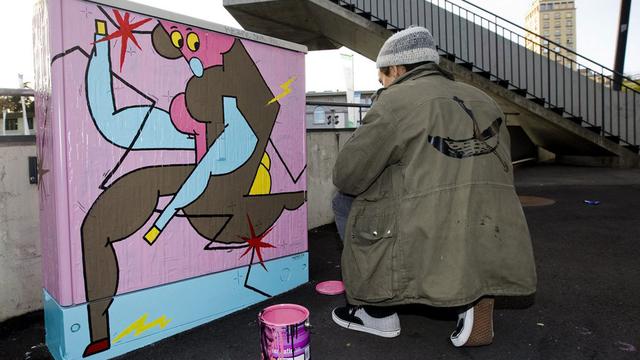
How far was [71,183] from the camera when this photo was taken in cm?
211

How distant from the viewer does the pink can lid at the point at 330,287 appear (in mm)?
3135

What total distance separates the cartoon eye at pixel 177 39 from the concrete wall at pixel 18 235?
1228 millimetres

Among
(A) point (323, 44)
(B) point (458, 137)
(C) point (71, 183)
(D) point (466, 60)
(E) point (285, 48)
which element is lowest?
(C) point (71, 183)

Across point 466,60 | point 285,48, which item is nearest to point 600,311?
point 285,48

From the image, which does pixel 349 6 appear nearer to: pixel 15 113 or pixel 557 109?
pixel 557 109

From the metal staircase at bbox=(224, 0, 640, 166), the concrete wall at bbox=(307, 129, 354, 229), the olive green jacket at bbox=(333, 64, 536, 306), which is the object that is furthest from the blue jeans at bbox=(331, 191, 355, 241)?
the metal staircase at bbox=(224, 0, 640, 166)

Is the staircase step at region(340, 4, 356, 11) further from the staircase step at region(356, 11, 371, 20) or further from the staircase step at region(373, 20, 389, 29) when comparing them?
the staircase step at region(373, 20, 389, 29)

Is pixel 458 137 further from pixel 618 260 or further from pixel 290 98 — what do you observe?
pixel 618 260

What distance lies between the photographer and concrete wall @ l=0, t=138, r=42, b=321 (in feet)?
8.82

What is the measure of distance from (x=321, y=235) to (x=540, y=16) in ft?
421

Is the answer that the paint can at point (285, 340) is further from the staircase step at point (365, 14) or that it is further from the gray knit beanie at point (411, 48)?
the staircase step at point (365, 14)

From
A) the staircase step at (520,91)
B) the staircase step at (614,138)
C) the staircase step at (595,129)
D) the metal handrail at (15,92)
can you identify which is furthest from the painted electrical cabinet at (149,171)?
the staircase step at (614,138)

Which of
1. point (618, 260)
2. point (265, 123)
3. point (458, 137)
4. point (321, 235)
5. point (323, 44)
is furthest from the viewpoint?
point (323, 44)

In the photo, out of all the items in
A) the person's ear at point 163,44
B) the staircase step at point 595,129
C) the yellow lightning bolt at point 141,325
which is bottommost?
the yellow lightning bolt at point 141,325
